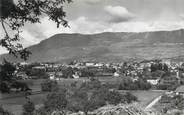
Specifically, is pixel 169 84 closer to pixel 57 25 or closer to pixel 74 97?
pixel 74 97

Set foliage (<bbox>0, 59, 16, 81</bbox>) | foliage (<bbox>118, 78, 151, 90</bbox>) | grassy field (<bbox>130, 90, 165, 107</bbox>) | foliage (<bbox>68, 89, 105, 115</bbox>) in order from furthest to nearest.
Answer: foliage (<bbox>118, 78, 151, 90</bbox>) < grassy field (<bbox>130, 90, 165, 107</bbox>) < foliage (<bbox>68, 89, 105, 115</bbox>) < foliage (<bbox>0, 59, 16, 81</bbox>)

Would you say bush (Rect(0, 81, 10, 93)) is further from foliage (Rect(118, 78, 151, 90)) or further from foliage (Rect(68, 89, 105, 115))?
foliage (Rect(118, 78, 151, 90))

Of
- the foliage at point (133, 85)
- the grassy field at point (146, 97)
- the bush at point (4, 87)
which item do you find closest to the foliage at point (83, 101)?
the grassy field at point (146, 97)

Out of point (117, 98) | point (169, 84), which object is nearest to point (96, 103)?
point (117, 98)

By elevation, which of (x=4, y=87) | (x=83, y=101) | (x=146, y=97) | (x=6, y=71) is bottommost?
(x=146, y=97)

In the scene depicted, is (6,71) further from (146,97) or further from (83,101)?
(146,97)

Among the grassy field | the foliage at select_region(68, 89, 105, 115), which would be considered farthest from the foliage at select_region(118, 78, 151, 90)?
the foliage at select_region(68, 89, 105, 115)

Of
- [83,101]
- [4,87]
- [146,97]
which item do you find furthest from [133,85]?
[4,87]

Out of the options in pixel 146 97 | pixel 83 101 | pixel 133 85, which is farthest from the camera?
pixel 133 85

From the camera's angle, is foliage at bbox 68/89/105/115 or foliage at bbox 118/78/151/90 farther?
foliage at bbox 118/78/151/90

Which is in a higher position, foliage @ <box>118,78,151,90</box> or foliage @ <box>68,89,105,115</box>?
foliage @ <box>68,89,105,115</box>

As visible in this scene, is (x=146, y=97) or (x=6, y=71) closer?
(x=6, y=71)
